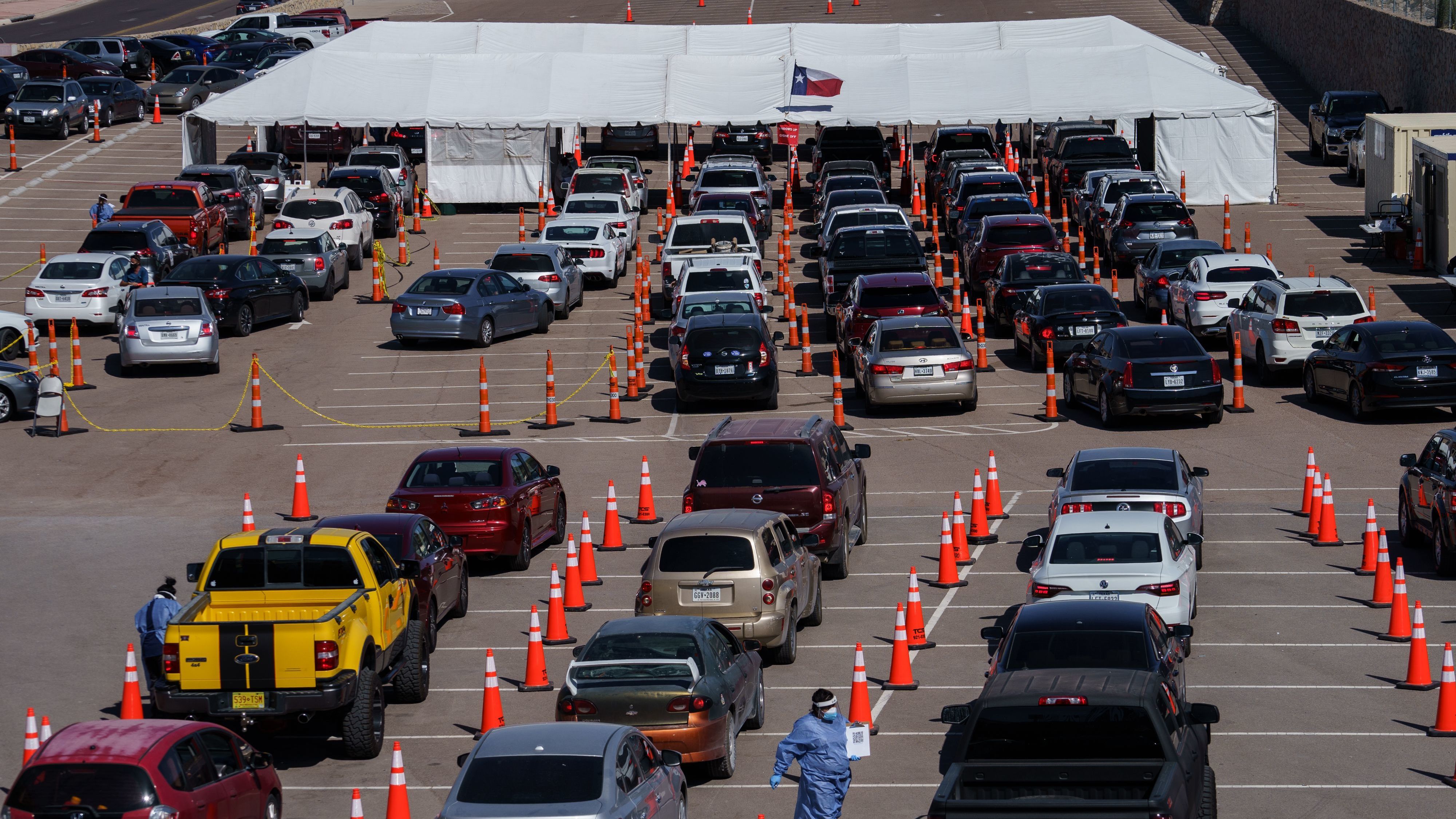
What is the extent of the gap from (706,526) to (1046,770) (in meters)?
6.82

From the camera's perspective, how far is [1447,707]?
48.0ft

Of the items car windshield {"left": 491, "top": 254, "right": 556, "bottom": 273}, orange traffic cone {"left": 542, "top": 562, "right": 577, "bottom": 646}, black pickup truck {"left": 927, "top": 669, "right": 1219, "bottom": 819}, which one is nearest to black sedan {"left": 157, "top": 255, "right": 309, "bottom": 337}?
car windshield {"left": 491, "top": 254, "right": 556, "bottom": 273}

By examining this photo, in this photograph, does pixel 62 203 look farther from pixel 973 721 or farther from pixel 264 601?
pixel 973 721

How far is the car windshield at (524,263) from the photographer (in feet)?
125

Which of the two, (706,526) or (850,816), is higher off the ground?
(706,526)

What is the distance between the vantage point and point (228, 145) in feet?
197

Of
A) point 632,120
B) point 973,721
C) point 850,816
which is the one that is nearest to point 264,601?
point 850,816

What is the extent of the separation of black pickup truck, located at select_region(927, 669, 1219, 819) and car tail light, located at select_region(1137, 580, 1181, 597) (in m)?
4.59

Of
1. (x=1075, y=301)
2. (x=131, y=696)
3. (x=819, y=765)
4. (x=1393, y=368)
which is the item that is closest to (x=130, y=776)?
(x=131, y=696)

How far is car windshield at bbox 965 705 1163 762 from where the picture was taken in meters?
11.1

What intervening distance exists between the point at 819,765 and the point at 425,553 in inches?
284

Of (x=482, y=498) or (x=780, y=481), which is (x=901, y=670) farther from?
(x=482, y=498)

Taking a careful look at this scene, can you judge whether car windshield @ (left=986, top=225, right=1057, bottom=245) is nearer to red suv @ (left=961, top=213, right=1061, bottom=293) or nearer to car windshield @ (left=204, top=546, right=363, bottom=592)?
red suv @ (left=961, top=213, right=1061, bottom=293)

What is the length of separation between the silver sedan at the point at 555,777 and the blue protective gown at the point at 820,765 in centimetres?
87
